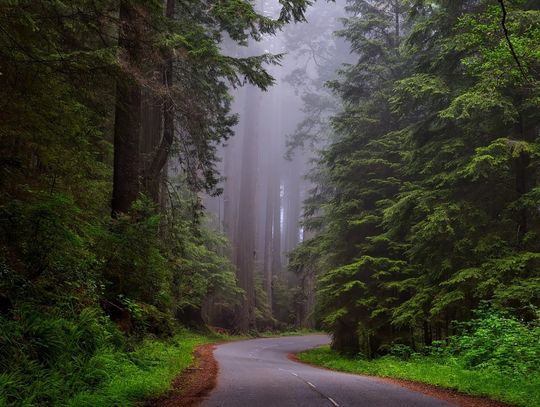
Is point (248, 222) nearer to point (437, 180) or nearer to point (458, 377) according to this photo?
point (437, 180)

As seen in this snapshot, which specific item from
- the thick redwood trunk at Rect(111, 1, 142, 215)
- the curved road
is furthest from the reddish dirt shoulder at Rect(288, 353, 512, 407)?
the thick redwood trunk at Rect(111, 1, 142, 215)

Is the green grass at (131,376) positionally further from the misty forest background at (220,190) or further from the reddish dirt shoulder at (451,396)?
the reddish dirt shoulder at (451,396)

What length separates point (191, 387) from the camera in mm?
9750

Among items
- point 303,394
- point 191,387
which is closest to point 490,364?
point 303,394

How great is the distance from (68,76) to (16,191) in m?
2.16

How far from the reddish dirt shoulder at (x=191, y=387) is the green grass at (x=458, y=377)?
5134 mm

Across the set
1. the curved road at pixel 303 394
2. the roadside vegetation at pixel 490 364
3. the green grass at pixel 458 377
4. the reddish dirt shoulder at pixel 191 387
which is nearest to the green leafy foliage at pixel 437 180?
the roadside vegetation at pixel 490 364

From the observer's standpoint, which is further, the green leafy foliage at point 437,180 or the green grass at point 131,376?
the green leafy foliage at point 437,180

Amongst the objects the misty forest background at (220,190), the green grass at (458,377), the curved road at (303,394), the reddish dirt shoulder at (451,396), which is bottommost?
the reddish dirt shoulder at (451,396)

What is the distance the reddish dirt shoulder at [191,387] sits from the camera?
7.75 meters

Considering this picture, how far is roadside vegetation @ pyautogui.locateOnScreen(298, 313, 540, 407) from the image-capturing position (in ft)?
29.2

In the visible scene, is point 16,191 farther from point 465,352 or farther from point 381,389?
point 465,352

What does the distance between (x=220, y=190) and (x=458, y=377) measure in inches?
419

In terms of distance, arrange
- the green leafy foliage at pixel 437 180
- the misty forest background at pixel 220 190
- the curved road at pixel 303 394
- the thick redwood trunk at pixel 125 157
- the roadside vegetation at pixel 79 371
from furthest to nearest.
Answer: the green leafy foliage at pixel 437 180 → the thick redwood trunk at pixel 125 157 → the curved road at pixel 303 394 → the misty forest background at pixel 220 190 → the roadside vegetation at pixel 79 371
